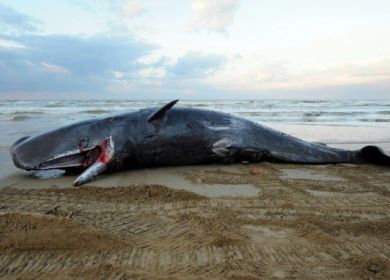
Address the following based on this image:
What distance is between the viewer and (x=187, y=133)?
22.4 ft

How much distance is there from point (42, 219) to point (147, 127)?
11.2 ft

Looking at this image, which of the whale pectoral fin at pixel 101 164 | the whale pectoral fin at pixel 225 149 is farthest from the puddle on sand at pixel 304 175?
the whale pectoral fin at pixel 101 164

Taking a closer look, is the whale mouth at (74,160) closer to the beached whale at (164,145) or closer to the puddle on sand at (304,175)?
the beached whale at (164,145)

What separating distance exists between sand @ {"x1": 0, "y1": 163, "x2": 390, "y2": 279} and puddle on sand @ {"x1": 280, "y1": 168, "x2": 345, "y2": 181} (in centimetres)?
13

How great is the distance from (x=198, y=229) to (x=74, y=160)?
3.45 m

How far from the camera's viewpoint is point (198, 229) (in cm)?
357

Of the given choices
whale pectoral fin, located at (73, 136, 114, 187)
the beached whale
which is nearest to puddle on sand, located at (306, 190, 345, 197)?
the beached whale

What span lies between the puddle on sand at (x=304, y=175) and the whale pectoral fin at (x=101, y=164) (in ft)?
8.74

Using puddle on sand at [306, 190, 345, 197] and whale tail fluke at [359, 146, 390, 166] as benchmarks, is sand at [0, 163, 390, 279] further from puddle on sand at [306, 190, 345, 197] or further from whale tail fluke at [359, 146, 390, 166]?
whale tail fluke at [359, 146, 390, 166]

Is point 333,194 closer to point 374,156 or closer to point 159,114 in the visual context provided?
point 374,156

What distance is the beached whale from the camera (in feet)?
20.8

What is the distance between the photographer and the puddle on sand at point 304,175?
19.3ft

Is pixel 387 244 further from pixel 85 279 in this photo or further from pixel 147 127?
pixel 147 127

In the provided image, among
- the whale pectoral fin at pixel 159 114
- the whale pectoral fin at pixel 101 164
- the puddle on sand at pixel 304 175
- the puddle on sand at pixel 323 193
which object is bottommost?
the puddle on sand at pixel 304 175
